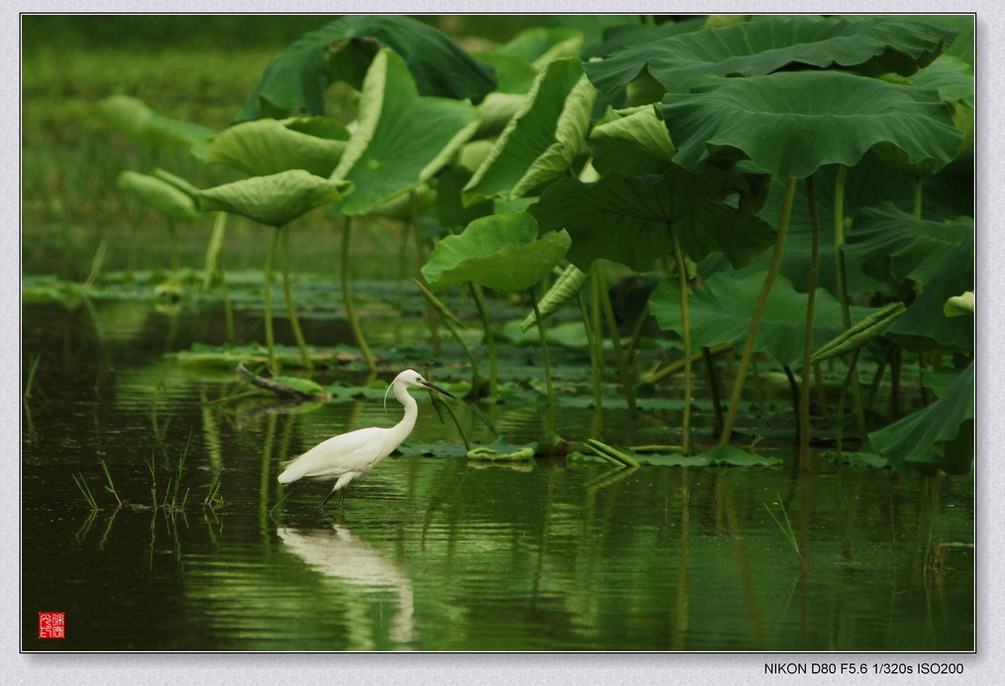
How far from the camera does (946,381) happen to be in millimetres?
5977

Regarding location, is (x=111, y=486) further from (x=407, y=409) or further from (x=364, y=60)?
(x=364, y=60)

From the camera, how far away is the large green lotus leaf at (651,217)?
237 inches

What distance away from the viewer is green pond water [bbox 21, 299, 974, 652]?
13.4 feet

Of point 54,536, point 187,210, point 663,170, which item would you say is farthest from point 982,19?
point 187,210

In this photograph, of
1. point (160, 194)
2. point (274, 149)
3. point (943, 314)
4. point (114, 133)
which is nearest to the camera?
point (943, 314)

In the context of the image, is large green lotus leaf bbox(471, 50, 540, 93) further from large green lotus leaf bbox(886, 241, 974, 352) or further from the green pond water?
large green lotus leaf bbox(886, 241, 974, 352)

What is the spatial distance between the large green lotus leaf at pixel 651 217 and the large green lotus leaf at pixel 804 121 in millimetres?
407

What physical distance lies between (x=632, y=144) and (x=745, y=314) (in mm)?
956

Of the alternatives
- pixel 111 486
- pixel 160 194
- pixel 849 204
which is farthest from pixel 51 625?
pixel 160 194

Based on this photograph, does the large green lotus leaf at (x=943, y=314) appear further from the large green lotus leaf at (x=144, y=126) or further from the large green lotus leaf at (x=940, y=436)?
the large green lotus leaf at (x=144, y=126)

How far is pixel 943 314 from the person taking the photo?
5.61 m

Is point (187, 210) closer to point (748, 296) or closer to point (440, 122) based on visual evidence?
point (440, 122)

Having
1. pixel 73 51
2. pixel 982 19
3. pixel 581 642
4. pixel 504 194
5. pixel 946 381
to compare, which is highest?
pixel 73 51

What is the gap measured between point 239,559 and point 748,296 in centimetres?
278
